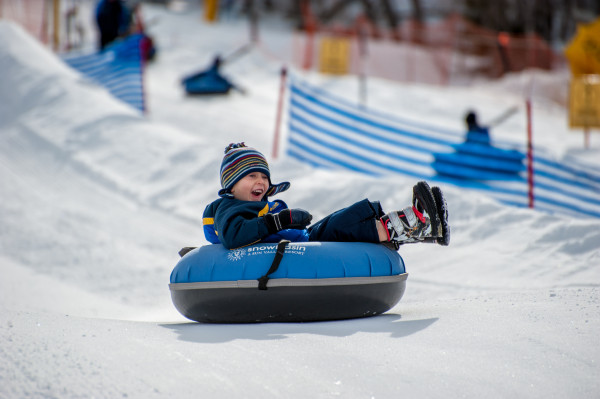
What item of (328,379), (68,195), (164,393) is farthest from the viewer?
(68,195)

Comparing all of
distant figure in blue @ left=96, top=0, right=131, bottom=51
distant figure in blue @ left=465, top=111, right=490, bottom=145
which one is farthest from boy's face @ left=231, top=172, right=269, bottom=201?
distant figure in blue @ left=96, top=0, right=131, bottom=51

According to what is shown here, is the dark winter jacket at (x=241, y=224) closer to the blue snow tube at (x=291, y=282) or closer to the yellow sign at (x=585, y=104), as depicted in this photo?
the blue snow tube at (x=291, y=282)

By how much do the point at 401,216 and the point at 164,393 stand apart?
1.63 meters

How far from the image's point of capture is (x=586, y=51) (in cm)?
1320

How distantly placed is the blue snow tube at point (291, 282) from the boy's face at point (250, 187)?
1.20 feet

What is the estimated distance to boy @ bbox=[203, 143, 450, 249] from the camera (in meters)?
3.12

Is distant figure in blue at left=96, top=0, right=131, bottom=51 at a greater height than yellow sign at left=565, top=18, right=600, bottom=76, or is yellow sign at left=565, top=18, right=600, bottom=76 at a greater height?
distant figure in blue at left=96, top=0, right=131, bottom=51

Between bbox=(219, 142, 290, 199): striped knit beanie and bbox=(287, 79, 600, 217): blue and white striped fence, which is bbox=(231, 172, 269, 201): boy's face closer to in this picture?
bbox=(219, 142, 290, 199): striped knit beanie

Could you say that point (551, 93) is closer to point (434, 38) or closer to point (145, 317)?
point (434, 38)

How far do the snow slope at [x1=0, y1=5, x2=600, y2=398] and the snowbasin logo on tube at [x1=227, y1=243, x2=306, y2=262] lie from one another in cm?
33

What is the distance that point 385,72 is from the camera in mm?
18016

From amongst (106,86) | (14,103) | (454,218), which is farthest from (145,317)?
(106,86)

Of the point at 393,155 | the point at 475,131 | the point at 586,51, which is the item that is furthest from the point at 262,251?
the point at 586,51

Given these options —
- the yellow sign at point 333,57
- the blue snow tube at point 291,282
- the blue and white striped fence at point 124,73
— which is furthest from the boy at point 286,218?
the yellow sign at point 333,57
